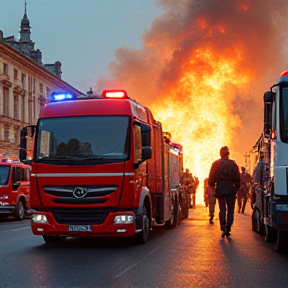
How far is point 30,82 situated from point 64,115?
58.0 m

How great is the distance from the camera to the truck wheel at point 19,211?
82.1ft

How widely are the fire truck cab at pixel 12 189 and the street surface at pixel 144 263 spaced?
10849 mm

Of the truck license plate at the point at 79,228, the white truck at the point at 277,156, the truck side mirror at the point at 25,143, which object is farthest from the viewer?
the truck side mirror at the point at 25,143

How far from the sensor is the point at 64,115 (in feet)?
39.5

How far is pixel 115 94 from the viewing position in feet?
40.9

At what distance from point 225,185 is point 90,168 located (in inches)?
152

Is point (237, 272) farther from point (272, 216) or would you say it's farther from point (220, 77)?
point (220, 77)

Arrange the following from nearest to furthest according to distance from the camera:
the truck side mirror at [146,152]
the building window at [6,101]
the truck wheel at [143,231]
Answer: the truck side mirror at [146,152], the truck wheel at [143,231], the building window at [6,101]

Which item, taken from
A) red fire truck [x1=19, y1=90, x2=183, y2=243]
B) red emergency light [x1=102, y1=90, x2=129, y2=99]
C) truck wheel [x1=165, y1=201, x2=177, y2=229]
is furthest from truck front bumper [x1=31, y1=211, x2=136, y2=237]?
truck wheel [x1=165, y1=201, x2=177, y2=229]

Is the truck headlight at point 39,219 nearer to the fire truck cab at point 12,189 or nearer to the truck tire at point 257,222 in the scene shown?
the truck tire at point 257,222

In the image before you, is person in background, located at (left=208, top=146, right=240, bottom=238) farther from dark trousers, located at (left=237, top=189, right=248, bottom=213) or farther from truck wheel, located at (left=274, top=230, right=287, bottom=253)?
dark trousers, located at (left=237, top=189, right=248, bottom=213)

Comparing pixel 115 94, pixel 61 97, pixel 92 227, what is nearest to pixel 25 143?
pixel 61 97

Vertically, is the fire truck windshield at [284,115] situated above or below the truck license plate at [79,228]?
above

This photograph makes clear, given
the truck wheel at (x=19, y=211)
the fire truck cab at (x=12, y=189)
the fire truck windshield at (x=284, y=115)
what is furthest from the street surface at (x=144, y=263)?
the truck wheel at (x=19, y=211)
